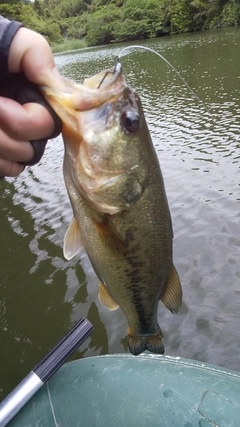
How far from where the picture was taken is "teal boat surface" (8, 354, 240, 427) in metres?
2.45

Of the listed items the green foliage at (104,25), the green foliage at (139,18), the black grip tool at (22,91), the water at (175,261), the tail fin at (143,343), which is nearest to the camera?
the black grip tool at (22,91)

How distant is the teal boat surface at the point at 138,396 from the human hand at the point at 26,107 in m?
1.86

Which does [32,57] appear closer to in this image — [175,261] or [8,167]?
[8,167]

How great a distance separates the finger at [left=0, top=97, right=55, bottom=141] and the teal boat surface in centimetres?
192

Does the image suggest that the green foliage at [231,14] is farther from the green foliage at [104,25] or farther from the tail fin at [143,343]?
the tail fin at [143,343]

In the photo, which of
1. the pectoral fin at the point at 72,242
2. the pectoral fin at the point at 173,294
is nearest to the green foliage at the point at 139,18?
the pectoral fin at the point at 173,294

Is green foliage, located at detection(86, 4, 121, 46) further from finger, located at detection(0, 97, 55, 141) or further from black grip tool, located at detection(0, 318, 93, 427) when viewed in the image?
finger, located at detection(0, 97, 55, 141)

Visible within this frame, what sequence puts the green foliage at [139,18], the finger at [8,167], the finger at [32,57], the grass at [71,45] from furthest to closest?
the grass at [71,45] < the green foliage at [139,18] < the finger at [8,167] < the finger at [32,57]

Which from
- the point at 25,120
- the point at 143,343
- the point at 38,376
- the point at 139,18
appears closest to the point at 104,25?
the point at 139,18

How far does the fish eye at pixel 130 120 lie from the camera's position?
5.34 feet

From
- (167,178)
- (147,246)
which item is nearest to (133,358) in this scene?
(147,246)

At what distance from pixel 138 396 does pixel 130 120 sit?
188cm

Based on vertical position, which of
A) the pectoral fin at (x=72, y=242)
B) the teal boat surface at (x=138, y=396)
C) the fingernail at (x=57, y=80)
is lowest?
the teal boat surface at (x=138, y=396)

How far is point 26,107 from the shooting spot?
4.67ft
